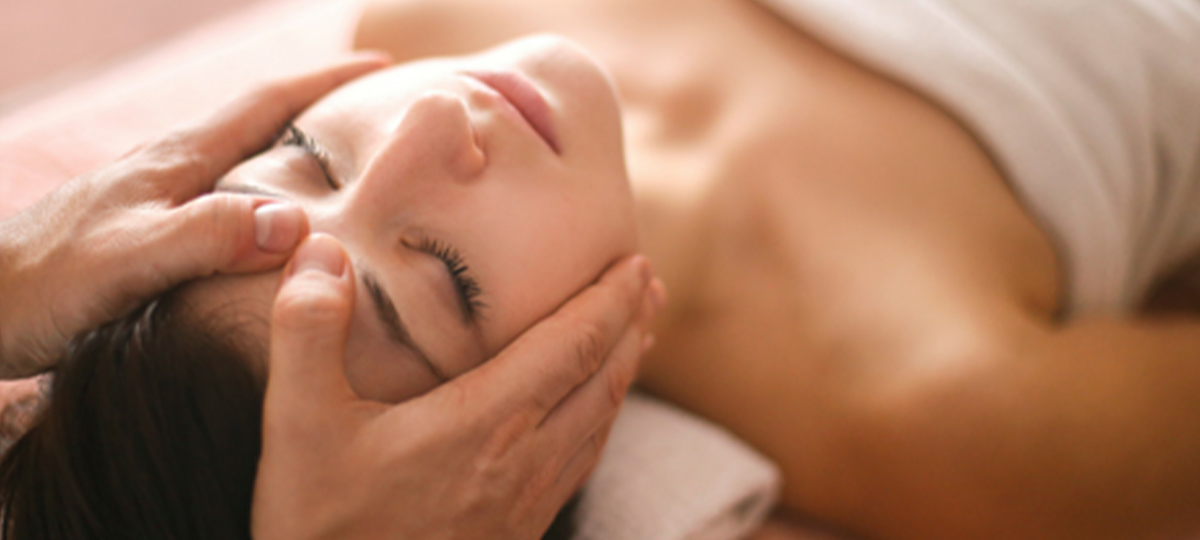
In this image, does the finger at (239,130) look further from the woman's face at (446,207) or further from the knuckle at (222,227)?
the knuckle at (222,227)

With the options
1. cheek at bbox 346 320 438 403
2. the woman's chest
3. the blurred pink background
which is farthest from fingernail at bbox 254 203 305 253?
the blurred pink background

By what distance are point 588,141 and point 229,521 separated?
21.3 inches

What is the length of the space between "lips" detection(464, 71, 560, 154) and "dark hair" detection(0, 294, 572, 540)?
387mm

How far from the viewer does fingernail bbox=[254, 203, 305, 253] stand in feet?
2.23

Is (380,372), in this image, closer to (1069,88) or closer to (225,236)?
(225,236)

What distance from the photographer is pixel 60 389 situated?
0.68m

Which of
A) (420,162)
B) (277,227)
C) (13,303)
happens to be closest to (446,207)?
(420,162)

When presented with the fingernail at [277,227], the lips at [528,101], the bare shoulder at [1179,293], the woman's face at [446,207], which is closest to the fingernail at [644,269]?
the woman's face at [446,207]

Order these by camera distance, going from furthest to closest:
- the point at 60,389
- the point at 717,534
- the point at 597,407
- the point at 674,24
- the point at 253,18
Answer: the point at 253,18 → the point at 674,24 → the point at 717,534 → the point at 597,407 → the point at 60,389

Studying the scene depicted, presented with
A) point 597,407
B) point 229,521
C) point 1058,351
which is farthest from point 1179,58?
point 229,521

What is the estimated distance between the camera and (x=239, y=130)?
898 millimetres

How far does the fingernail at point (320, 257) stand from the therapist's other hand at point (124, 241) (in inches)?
0.8

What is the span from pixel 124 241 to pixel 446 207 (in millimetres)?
309

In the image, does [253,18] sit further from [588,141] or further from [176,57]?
[588,141]
